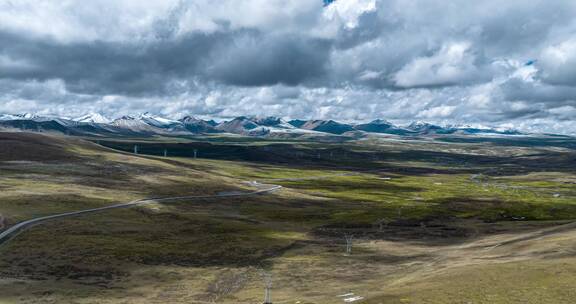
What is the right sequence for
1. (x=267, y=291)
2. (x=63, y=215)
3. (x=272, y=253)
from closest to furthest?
(x=267, y=291)
(x=272, y=253)
(x=63, y=215)

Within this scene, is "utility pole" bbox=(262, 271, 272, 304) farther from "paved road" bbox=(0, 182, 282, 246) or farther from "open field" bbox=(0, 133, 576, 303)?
"paved road" bbox=(0, 182, 282, 246)

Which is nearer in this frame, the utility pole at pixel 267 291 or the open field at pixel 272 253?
the open field at pixel 272 253

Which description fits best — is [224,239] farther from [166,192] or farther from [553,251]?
[166,192]

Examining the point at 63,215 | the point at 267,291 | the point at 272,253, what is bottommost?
the point at 272,253

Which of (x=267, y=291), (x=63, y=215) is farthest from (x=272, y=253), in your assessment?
(x=63, y=215)

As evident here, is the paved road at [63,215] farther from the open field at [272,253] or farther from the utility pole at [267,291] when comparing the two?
the utility pole at [267,291]

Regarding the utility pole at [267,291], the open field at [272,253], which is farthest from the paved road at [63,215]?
the utility pole at [267,291]

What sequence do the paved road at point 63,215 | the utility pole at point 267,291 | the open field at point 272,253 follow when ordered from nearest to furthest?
the open field at point 272,253 → the utility pole at point 267,291 → the paved road at point 63,215

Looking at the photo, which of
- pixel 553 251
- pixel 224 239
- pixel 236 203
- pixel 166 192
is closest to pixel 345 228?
pixel 224 239

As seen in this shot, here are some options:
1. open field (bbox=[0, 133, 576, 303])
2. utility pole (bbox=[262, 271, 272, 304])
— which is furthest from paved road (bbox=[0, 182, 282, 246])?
utility pole (bbox=[262, 271, 272, 304])

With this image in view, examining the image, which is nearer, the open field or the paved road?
the open field

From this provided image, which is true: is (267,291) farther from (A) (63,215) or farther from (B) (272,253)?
(A) (63,215)
